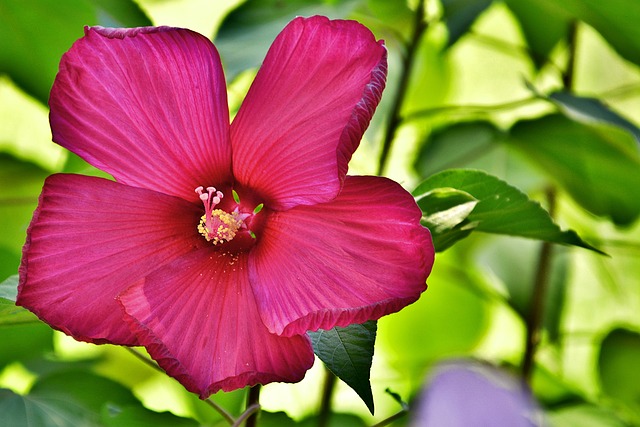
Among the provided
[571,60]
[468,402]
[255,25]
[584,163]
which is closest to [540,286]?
[584,163]

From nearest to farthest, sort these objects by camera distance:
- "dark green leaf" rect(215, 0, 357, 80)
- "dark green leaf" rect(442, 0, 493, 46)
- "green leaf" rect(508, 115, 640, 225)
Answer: "dark green leaf" rect(215, 0, 357, 80) < "dark green leaf" rect(442, 0, 493, 46) < "green leaf" rect(508, 115, 640, 225)

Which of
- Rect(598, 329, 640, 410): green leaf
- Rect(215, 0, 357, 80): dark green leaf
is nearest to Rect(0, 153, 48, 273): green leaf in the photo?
Rect(215, 0, 357, 80): dark green leaf

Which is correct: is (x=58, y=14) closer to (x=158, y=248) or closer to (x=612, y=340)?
(x=158, y=248)

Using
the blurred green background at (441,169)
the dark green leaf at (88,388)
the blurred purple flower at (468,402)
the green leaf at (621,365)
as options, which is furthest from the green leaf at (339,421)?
the blurred purple flower at (468,402)

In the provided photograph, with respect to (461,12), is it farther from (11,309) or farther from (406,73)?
(11,309)

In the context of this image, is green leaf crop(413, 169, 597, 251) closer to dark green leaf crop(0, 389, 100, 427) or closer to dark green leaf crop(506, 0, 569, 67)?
dark green leaf crop(0, 389, 100, 427)
